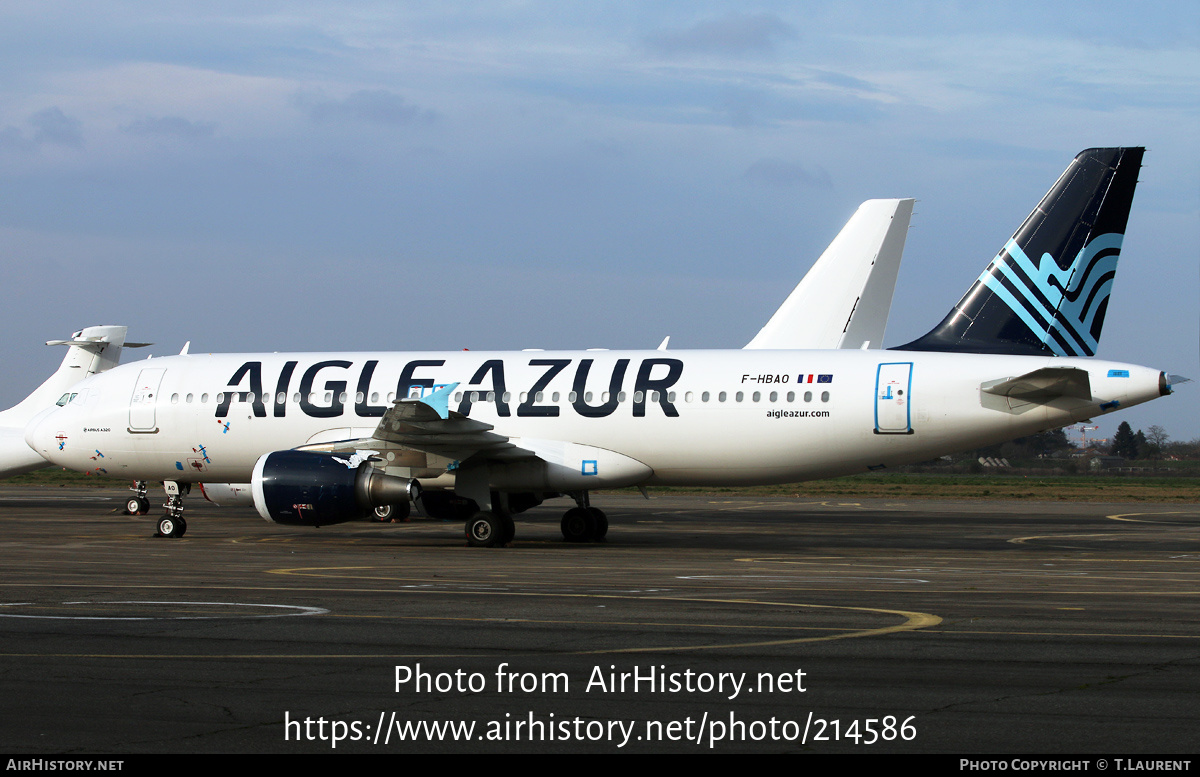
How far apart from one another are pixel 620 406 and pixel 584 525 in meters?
3.31

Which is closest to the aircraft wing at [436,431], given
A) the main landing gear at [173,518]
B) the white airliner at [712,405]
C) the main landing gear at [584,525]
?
the white airliner at [712,405]

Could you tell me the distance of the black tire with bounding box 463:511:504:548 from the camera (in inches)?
993

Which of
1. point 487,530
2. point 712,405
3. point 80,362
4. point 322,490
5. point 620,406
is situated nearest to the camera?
point 322,490

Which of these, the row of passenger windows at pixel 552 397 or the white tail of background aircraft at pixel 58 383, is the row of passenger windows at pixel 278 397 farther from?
the white tail of background aircraft at pixel 58 383

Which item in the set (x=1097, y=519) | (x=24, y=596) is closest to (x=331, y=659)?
(x=24, y=596)

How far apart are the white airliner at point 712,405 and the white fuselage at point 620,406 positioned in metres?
0.04

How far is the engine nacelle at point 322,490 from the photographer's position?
2417 centimetres

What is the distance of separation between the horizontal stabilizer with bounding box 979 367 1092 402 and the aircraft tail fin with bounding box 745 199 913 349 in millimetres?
10422

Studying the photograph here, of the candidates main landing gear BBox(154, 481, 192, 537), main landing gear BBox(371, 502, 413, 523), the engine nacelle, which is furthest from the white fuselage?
main landing gear BBox(371, 502, 413, 523)

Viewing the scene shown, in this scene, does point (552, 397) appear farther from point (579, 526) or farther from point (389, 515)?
point (389, 515)

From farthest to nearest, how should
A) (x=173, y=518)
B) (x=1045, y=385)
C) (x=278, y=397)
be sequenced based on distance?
(x=278, y=397) → (x=173, y=518) → (x=1045, y=385)

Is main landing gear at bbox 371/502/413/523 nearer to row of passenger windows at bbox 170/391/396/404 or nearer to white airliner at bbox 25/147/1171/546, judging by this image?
white airliner at bbox 25/147/1171/546

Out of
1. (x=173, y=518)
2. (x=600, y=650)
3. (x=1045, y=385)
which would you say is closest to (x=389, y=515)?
(x=173, y=518)

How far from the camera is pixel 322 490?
79.3 feet
